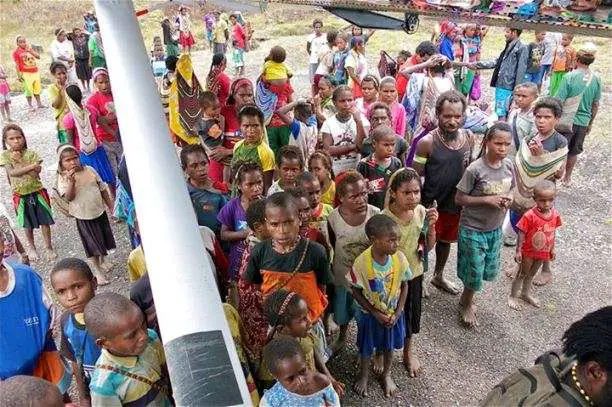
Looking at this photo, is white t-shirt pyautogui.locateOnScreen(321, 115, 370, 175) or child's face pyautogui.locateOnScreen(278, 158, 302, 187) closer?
child's face pyautogui.locateOnScreen(278, 158, 302, 187)

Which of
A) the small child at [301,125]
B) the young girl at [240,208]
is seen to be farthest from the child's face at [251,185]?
the small child at [301,125]

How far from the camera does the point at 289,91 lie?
5969 mm

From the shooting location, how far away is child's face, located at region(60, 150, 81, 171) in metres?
4.07

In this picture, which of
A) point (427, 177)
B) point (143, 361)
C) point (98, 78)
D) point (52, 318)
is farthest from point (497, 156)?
point (98, 78)

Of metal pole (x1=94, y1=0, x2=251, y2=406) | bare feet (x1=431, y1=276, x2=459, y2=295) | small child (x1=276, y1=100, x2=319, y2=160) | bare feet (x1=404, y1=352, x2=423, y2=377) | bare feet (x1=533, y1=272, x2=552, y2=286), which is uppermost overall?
metal pole (x1=94, y1=0, x2=251, y2=406)

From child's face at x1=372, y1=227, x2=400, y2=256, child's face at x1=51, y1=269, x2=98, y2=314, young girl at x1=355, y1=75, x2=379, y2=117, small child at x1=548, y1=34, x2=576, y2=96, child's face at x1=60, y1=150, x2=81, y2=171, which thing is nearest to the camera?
child's face at x1=51, y1=269, x2=98, y2=314

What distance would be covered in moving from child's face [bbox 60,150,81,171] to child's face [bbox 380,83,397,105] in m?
3.13

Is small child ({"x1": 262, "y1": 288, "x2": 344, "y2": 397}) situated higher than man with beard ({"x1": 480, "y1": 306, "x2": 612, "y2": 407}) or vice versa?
man with beard ({"x1": 480, "y1": 306, "x2": 612, "y2": 407})

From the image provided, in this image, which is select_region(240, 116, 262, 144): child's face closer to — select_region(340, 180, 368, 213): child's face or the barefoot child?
select_region(340, 180, 368, 213): child's face

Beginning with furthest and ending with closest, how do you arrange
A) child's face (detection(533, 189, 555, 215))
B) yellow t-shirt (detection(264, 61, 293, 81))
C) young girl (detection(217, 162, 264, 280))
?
yellow t-shirt (detection(264, 61, 293, 81)) < child's face (detection(533, 189, 555, 215)) < young girl (detection(217, 162, 264, 280))

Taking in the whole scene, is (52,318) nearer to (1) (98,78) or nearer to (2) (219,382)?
(2) (219,382)

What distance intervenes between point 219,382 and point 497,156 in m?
3.24

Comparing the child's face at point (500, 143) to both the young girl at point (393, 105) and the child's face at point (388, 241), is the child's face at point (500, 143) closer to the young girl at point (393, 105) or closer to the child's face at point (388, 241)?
the child's face at point (388, 241)

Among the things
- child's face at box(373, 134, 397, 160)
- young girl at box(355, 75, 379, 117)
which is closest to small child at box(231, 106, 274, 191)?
child's face at box(373, 134, 397, 160)
